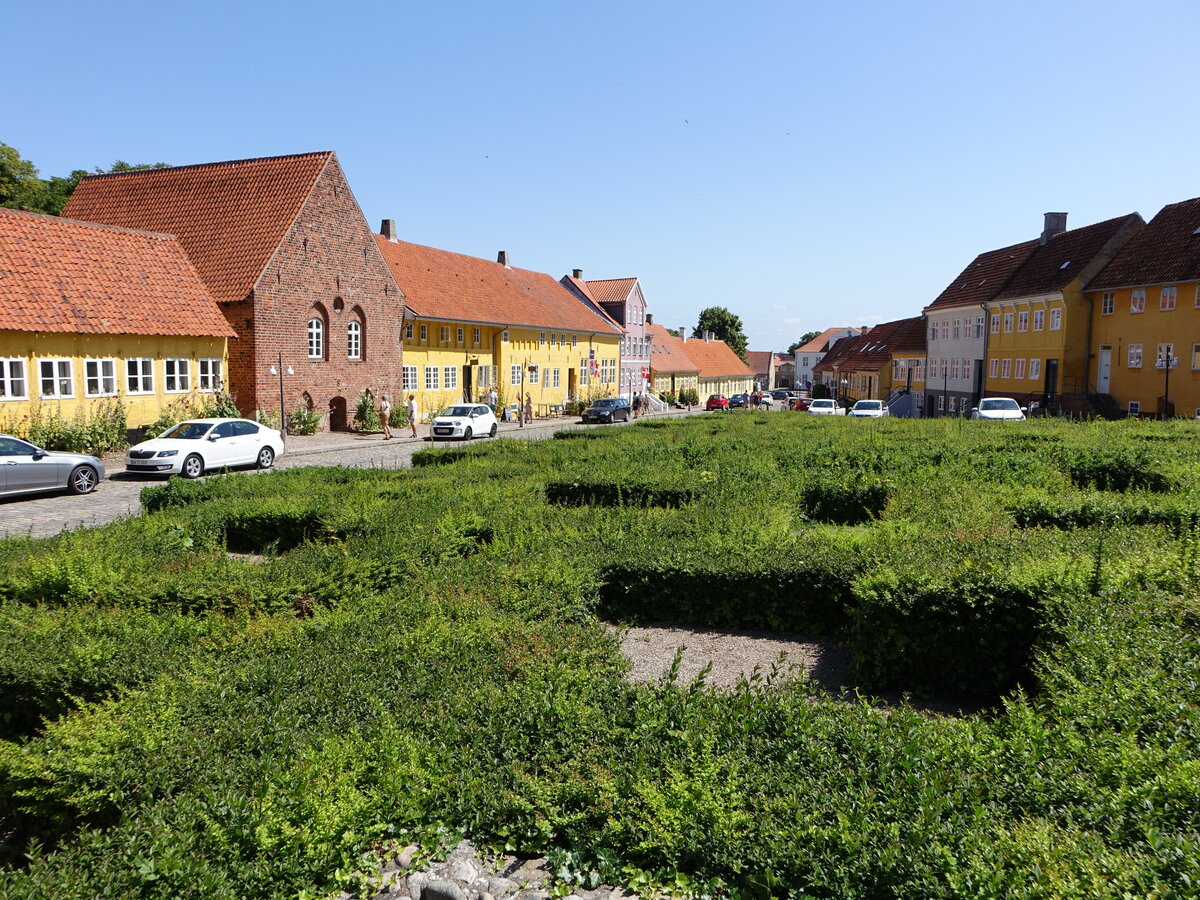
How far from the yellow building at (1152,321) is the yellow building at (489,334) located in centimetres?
3165

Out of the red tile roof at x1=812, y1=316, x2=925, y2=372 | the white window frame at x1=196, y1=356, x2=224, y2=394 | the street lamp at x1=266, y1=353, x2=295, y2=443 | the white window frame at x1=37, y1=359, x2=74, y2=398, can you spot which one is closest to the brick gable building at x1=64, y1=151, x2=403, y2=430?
the street lamp at x1=266, y1=353, x2=295, y2=443

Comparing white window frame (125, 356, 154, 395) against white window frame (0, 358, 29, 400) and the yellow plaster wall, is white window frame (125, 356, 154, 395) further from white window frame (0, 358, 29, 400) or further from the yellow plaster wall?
white window frame (0, 358, 29, 400)

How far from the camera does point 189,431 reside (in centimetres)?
2381

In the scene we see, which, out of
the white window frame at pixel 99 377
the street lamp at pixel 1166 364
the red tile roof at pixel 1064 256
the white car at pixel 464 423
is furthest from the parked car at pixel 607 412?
the street lamp at pixel 1166 364

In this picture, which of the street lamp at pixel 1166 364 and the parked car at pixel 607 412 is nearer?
the street lamp at pixel 1166 364

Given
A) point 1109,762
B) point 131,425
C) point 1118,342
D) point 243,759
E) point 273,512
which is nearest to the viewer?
point 1109,762

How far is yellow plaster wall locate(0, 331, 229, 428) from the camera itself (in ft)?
82.4

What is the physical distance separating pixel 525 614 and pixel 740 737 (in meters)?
3.05

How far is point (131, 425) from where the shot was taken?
28719mm

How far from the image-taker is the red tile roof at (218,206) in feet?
113

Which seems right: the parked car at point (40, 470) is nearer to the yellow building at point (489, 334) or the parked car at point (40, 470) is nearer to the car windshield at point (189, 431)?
the car windshield at point (189, 431)

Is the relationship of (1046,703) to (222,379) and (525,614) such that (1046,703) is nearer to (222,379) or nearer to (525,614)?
(525,614)

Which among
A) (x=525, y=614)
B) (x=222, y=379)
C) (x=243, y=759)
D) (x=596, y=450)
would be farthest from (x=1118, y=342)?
(x=243, y=759)

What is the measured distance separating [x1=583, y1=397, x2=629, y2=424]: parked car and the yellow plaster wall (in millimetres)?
20789
